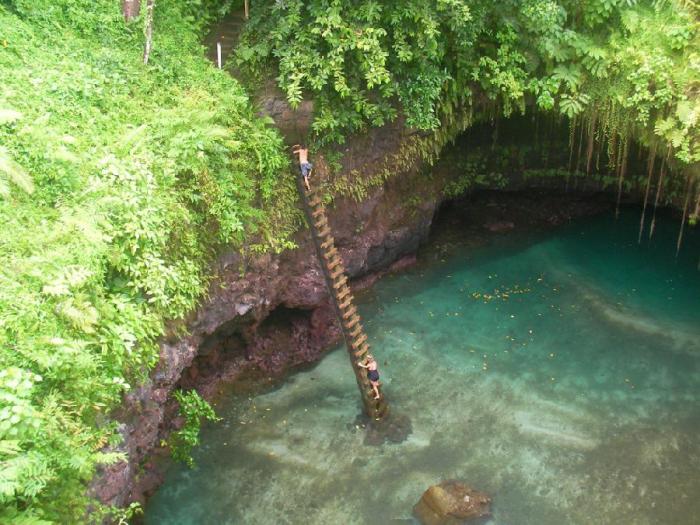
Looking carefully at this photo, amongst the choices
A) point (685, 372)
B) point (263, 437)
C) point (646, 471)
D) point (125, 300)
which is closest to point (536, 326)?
point (685, 372)

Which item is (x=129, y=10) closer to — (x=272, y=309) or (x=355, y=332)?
(x=272, y=309)

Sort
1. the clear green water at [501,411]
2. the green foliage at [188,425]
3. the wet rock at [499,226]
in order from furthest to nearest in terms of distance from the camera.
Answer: the wet rock at [499,226] < the green foliage at [188,425] < the clear green water at [501,411]

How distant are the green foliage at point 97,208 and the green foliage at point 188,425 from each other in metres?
1.41

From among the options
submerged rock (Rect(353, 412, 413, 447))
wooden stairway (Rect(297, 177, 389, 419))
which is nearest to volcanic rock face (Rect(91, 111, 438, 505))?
wooden stairway (Rect(297, 177, 389, 419))

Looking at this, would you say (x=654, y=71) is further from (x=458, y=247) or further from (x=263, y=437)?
(x=263, y=437)

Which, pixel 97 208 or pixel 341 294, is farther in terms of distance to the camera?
pixel 341 294

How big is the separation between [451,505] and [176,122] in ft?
21.8

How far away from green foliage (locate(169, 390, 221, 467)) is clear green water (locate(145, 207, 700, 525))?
15.1 inches

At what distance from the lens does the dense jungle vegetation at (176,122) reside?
6.05 meters

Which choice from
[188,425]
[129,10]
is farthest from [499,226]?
[129,10]

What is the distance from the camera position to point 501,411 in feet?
33.3

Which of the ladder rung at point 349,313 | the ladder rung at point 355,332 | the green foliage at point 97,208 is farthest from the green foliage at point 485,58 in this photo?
the ladder rung at point 355,332

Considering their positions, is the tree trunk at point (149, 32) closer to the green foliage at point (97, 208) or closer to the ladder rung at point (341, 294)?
the green foliage at point (97, 208)

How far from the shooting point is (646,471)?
901 cm
